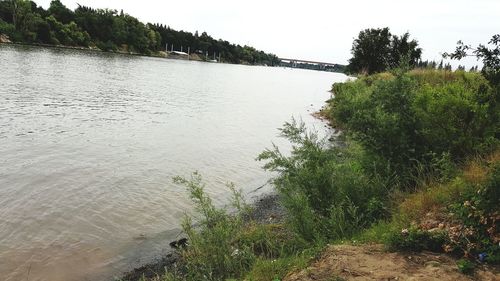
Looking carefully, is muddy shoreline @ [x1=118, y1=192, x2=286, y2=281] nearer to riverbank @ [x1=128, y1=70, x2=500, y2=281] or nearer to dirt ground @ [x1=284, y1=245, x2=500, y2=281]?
riverbank @ [x1=128, y1=70, x2=500, y2=281]

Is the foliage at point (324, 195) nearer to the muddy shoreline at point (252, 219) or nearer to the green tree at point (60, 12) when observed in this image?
the muddy shoreline at point (252, 219)

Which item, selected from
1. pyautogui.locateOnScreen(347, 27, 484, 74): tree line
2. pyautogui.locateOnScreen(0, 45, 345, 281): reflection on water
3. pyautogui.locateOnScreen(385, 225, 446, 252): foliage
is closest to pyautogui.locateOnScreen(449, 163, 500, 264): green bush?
pyautogui.locateOnScreen(385, 225, 446, 252): foliage

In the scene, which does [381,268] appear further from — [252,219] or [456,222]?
[252,219]

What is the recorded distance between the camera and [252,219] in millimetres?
11578

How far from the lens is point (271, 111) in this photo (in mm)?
40781

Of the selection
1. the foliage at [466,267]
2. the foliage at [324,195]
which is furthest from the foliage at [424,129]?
the foliage at [466,267]

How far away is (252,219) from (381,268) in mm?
6453

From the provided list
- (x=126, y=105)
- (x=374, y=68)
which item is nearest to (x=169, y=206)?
(x=126, y=105)

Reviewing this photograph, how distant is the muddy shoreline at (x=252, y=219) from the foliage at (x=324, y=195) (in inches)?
79.5

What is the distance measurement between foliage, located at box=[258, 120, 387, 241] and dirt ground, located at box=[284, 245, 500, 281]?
1.08m

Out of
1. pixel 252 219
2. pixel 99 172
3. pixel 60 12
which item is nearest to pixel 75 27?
pixel 60 12

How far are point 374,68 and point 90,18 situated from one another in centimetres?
13215

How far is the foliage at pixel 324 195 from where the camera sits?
726 cm

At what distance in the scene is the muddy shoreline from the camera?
28.0 feet
